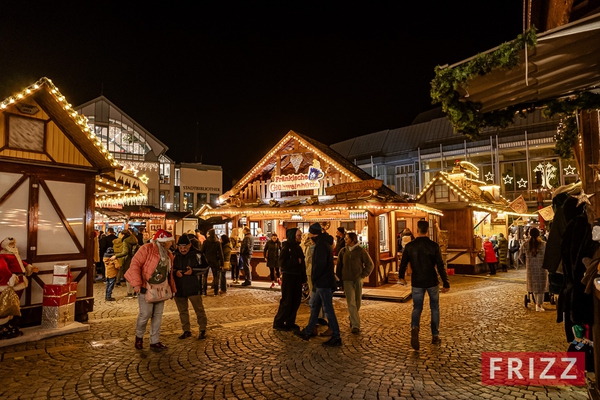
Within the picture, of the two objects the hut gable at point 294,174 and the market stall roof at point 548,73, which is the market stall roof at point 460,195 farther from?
the market stall roof at point 548,73

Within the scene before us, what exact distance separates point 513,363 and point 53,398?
220 inches

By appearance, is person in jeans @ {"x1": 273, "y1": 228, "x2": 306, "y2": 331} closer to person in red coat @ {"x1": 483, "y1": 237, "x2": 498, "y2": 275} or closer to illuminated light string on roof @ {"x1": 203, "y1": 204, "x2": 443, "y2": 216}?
illuminated light string on roof @ {"x1": 203, "y1": 204, "x2": 443, "y2": 216}

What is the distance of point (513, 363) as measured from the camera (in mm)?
5391

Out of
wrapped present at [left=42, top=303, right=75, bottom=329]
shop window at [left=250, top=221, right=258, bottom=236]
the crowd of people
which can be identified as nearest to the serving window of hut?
shop window at [left=250, top=221, right=258, bottom=236]

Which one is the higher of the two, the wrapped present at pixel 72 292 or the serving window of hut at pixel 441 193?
the serving window of hut at pixel 441 193

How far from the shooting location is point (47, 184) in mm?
7973

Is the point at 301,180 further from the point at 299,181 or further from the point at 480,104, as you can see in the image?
the point at 480,104

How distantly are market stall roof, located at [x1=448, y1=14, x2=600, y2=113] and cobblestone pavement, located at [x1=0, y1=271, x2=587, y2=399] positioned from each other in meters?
3.11

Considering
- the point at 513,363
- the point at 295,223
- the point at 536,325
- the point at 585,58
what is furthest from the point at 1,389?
the point at 295,223

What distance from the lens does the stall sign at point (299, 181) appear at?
1508cm

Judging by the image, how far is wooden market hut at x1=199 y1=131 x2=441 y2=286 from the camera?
42.5 feet

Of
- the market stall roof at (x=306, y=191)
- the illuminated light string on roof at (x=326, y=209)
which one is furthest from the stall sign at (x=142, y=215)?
the illuminated light string on roof at (x=326, y=209)

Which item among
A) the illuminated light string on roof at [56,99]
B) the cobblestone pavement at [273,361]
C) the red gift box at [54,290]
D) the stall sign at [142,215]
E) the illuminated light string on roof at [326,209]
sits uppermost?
the illuminated light string on roof at [56,99]

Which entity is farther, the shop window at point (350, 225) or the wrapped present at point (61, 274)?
the shop window at point (350, 225)
